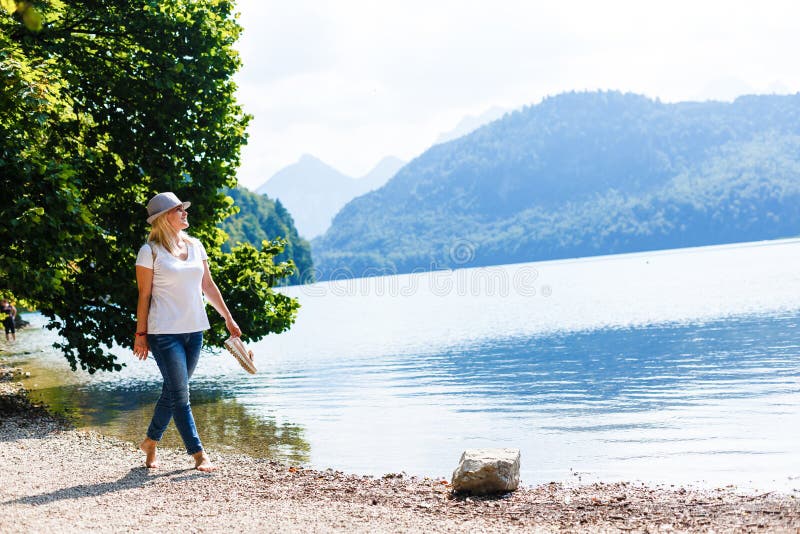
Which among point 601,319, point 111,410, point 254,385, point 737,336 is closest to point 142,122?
point 111,410

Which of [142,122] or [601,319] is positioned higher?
[142,122]

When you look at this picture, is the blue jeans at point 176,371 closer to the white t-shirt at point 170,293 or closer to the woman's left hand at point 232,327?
the white t-shirt at point 170,293

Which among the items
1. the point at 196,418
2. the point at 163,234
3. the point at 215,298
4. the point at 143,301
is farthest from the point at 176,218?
the point at 196,418

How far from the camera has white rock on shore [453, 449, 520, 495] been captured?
963 cm

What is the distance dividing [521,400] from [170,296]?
1470cm

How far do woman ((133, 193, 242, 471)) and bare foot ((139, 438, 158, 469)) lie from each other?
0.95 metres

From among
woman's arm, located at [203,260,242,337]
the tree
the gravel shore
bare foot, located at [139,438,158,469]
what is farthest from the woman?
the tree

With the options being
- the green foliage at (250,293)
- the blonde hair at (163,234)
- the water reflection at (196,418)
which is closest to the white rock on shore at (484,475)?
the blonde hair at (163,234)

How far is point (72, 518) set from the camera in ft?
24.9

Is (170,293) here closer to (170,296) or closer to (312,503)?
(170,296)

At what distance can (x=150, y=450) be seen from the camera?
9.88m

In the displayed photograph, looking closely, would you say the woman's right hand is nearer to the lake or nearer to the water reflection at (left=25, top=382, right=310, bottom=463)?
the lake

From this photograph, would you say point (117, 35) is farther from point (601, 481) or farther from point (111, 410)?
point (601, 481)

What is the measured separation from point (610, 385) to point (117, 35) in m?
17.0
